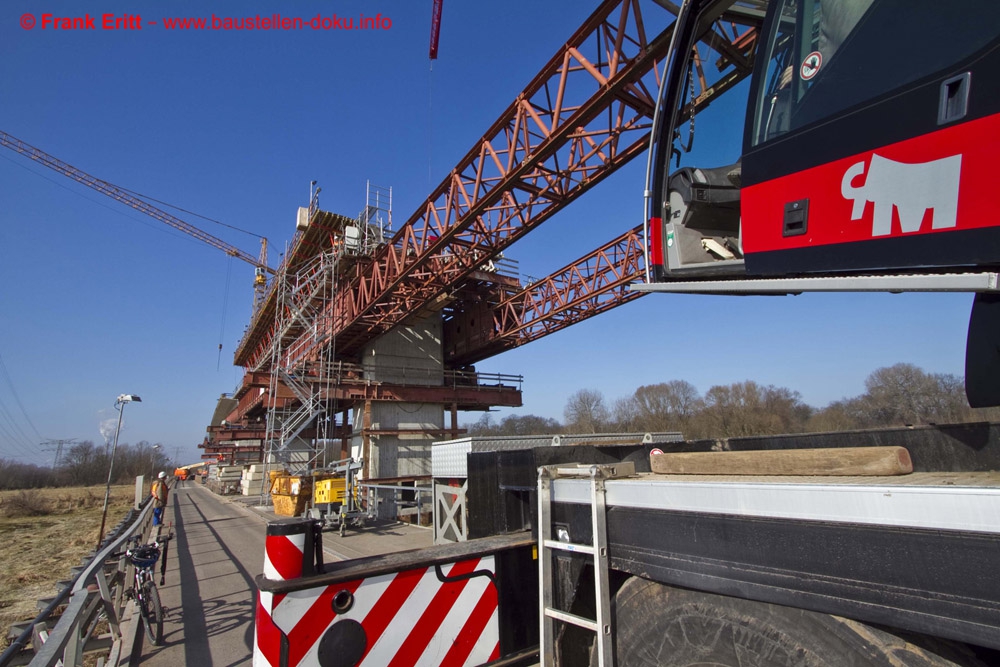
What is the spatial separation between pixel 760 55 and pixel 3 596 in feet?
47.2

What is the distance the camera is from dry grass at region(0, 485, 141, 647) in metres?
9.04

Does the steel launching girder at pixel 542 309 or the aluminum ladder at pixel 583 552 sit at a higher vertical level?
the steel launching girder at pixel 542 309

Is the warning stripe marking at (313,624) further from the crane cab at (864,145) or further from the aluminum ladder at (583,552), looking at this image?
the crane cab at (864,145)

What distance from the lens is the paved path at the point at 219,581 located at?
19.0 feet

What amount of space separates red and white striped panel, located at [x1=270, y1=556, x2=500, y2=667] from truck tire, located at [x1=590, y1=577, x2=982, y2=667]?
0.67m

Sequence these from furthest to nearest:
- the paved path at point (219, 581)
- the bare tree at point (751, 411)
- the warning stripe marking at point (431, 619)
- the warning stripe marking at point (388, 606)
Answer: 1. the bare tree at point (751, 411)
2. the paved path at point (219, 581)
3. the warning stripe marking at point (431, 619)
4. the warning stripe marking at point (388, 606)

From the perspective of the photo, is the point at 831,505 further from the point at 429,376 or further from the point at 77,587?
the point at 429,376

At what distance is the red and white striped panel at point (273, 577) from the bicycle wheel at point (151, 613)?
539 cm

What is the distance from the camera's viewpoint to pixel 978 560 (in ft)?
4.11

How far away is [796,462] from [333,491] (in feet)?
43.4

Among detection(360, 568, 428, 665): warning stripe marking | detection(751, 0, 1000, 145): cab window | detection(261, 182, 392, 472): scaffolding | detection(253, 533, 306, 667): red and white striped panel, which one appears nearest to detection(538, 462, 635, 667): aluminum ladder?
detection(360, 568, 428, 665): warning stripe marking

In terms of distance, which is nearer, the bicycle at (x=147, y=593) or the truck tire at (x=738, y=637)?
the truck tire at (x=738, y=637)

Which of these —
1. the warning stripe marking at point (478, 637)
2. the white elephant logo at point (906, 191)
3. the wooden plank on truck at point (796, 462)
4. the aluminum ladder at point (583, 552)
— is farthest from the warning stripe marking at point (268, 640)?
the white elephant logo at point (906, 191)

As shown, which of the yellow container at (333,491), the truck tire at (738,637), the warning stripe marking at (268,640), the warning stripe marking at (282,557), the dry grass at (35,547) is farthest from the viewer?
the yellow container at (333,491)
